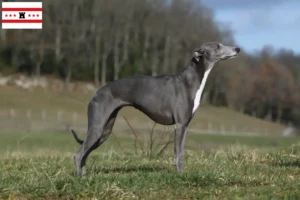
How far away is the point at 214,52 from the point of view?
9430 mm

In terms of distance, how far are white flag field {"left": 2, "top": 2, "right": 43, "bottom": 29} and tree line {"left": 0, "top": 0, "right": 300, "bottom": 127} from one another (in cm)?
6966

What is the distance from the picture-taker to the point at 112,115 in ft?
30.6

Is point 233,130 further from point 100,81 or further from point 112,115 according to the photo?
point 112,115

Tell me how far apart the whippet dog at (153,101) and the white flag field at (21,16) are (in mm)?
3372

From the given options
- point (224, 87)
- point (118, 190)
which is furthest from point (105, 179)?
point (224, 87)

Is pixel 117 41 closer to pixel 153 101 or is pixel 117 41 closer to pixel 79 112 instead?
pixel 79 112

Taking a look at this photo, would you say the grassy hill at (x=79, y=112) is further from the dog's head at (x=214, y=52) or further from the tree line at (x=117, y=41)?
the dog's head at (x=214, y=52)

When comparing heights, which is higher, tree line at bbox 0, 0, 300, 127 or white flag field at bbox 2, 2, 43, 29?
white flag field at bbox 2, 2, 43, 29

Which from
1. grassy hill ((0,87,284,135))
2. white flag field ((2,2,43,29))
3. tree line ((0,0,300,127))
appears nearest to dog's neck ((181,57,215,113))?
white flag field ((2,2,43,29))

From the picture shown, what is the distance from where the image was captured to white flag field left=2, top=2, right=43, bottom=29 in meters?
12.0

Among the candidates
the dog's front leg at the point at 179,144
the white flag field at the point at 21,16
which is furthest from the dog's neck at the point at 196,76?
the white flag field at the point at 21,16

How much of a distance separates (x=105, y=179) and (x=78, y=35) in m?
82.4

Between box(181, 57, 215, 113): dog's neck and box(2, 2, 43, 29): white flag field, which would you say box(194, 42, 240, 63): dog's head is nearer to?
box(181, 57, 215, 113): dog's neck

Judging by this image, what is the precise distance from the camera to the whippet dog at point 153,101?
911 centimetres
